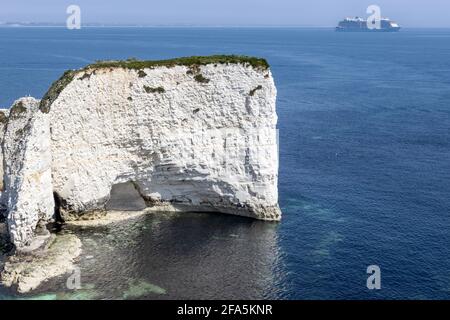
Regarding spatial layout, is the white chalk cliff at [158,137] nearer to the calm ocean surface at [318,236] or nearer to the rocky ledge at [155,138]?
the rocky ledge at [155,138]

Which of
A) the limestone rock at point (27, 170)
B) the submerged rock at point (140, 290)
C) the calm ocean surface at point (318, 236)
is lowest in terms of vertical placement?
the submerged rock at point (140, 290)

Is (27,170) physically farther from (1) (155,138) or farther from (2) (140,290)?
(2) (140,290)

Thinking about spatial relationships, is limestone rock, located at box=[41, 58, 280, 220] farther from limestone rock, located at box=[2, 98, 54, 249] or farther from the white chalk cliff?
limestone rock, located at box=[2, 98, 54, 249]

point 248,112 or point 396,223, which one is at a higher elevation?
point 248,112

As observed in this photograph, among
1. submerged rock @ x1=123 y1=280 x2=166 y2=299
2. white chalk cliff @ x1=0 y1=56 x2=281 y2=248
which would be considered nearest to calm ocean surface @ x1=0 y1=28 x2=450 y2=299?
submerged rock @ x1=123 y1=280 x2=166 y2=299

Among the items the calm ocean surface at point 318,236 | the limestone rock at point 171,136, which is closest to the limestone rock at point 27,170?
the limestone rock at point 171,136
